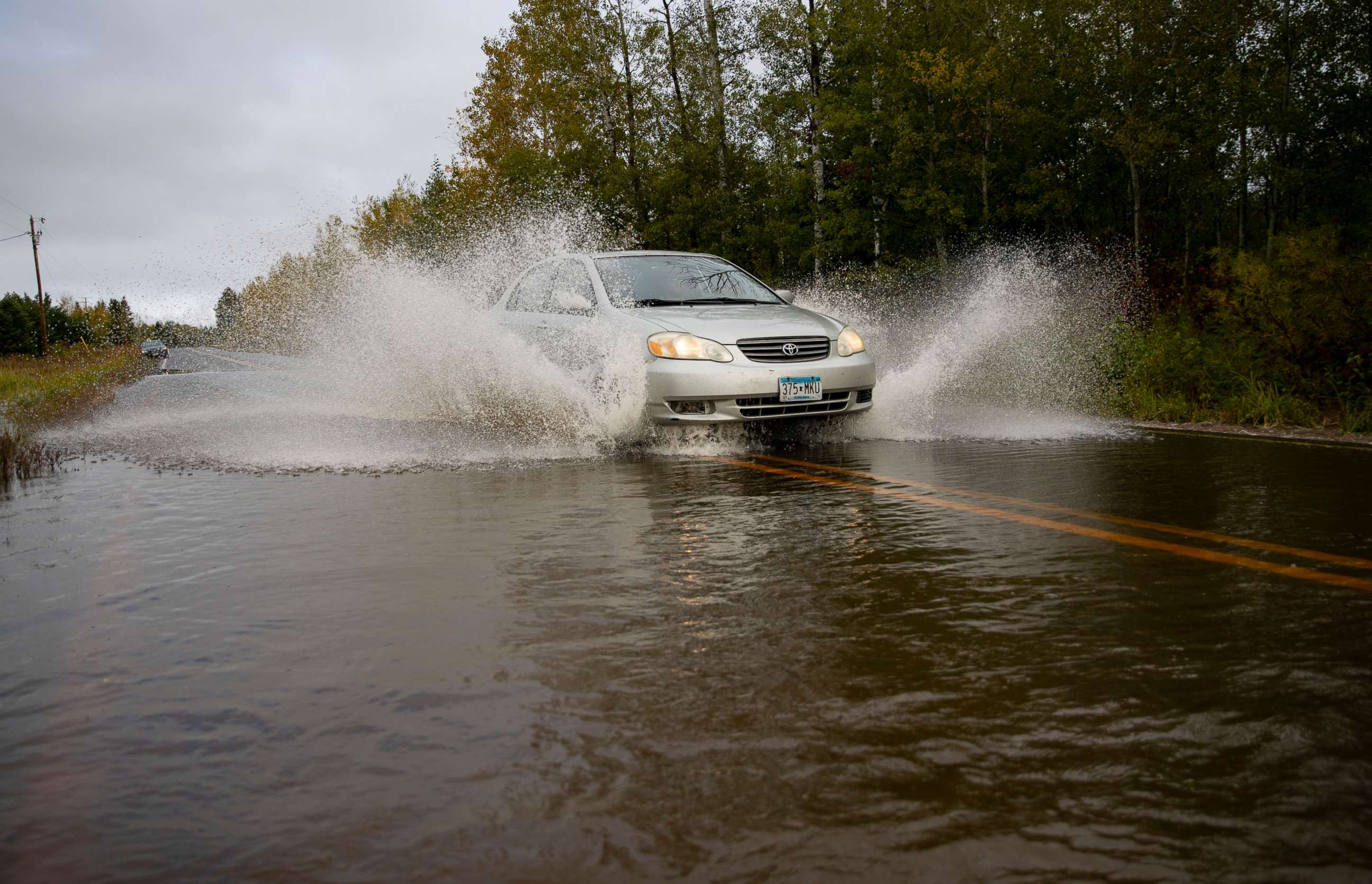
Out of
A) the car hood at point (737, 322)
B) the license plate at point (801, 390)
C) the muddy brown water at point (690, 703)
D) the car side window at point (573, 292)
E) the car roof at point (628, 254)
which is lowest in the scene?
the muddy brown water at point (690, 703)

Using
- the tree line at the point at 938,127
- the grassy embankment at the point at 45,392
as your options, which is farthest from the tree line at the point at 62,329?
the tree line at the point at 938,127

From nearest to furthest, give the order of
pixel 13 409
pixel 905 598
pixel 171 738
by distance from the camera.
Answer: pixel 171 738 → pixel 905 598 → pixel 13 409

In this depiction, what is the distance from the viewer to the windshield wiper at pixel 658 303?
9523 millimetres

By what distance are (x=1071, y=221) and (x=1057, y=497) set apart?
3259 centimetres

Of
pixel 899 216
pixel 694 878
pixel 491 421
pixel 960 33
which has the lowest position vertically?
pixel 694 878

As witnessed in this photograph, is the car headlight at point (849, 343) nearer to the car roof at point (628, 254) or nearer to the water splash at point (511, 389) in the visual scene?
the water splash at point (511, 389)

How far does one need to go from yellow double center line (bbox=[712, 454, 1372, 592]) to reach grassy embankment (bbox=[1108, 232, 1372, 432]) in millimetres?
5384

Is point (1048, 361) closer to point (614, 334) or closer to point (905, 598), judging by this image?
point (614, 334)

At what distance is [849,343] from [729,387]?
54.1 inches

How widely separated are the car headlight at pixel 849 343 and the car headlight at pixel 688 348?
1.10 m

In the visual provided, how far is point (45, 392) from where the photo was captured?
2238 cm

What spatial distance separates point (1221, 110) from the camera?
28234mm

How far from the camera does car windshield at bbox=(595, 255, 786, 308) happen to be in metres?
9.73

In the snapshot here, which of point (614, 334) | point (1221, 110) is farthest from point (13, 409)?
point (1221, 110)
